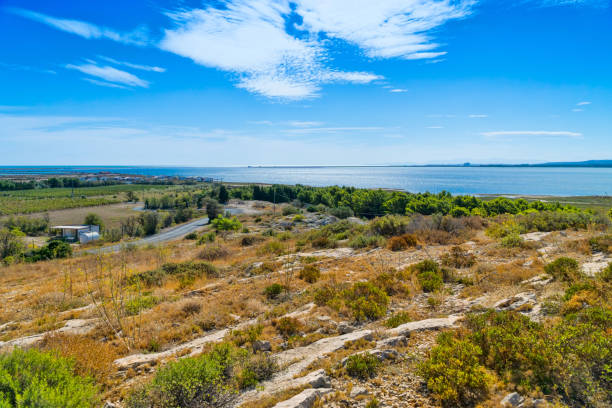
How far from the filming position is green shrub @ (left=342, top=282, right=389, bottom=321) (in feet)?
22.8

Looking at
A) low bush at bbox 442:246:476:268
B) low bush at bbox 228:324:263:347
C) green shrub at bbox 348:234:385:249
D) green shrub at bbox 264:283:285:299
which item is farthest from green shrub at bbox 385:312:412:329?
green shrub at bbox 348:234:385:249

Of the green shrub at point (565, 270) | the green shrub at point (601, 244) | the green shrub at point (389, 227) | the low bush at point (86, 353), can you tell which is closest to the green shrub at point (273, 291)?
the low bush at point (86, 353)

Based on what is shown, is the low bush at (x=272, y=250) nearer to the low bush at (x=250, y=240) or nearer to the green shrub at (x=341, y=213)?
the low bush at (x=250, y=240)

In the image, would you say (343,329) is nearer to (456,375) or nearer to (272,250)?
(456,375)

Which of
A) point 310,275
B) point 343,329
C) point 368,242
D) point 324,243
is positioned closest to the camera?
point 343,329

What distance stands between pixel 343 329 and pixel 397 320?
1221 mm

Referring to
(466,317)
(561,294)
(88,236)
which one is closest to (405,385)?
(466,317)

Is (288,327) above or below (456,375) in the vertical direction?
below

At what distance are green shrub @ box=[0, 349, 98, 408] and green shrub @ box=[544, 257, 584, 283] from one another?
994cm

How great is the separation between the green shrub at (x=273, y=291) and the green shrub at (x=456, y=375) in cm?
552

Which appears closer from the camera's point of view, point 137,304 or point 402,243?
point 137,304

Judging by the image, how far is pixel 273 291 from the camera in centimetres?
929

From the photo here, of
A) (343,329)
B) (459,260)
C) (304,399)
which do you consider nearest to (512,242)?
(459,260)

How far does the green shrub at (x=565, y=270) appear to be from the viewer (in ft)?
23.7
